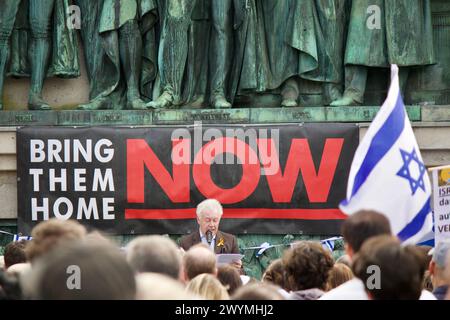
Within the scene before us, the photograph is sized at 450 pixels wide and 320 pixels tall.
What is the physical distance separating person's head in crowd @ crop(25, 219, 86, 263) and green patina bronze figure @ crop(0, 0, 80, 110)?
8118 mm

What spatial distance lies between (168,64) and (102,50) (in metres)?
0.77

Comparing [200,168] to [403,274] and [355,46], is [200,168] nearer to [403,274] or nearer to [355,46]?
[355,46]

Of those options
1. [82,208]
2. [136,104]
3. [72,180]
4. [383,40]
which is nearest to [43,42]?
[136,104]

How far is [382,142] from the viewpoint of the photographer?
7.60 m

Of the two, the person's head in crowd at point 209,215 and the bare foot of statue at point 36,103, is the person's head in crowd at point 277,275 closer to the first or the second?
the person's head in crowd at point 209,215

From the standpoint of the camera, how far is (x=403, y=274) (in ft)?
19.6

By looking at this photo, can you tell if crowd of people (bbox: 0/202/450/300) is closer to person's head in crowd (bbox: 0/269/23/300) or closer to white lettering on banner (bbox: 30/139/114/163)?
person's head in crowd (bbox: 0/269/23/300)

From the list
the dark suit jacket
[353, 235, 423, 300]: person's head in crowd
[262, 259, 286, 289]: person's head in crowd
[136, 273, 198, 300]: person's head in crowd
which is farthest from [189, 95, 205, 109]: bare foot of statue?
[136, 273, 198, 300]: person's head in crowd

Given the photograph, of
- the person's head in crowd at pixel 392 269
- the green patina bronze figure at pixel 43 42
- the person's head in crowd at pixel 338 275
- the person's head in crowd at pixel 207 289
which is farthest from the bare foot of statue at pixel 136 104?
the person's head in crowd at pixel 392 269

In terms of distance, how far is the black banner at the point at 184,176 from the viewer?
47.2 ft

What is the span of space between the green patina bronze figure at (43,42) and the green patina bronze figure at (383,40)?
2809 millimetres

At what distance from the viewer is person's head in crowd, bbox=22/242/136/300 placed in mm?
4941

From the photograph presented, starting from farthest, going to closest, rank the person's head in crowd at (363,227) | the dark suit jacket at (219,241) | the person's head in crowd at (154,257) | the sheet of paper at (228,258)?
the dark suit jacket at (219,241)
the sheet of paper at (228,258)
the person's head in crowd at (363,227)
the person's head in crowd at (154,257)
